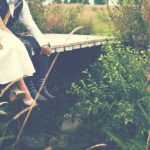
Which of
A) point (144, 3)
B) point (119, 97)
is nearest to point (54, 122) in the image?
point (119, 97)

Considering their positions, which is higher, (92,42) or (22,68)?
(22,68)

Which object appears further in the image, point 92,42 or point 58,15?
point 58,15

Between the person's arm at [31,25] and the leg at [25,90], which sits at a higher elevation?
the person's arm at [31,25]

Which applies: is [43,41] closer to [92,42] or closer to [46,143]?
[46,143]

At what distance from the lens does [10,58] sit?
495 cm

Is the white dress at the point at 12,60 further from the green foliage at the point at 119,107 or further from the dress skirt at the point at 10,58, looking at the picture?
the green foliage at the point at 119,107

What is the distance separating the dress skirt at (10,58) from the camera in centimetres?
492

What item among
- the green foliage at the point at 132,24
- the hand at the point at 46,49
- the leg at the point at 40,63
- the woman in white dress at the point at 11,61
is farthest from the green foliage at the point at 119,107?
the green foliage at the point at 132,24

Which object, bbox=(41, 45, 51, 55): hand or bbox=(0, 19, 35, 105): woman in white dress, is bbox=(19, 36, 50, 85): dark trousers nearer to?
bbox=(41, 45, 51, 55): hand

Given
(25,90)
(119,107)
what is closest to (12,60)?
(25,90)

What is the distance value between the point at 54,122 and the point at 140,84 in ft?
4.04

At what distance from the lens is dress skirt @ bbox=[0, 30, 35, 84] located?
492 centimetres

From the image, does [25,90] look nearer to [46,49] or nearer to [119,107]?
[46,49]

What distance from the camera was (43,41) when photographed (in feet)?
18.9
